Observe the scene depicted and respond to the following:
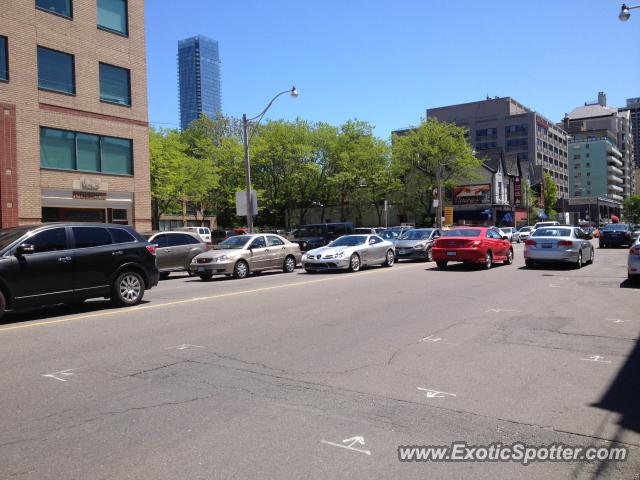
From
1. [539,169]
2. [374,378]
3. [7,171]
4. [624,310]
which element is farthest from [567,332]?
[539,169]

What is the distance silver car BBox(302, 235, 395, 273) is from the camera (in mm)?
19234

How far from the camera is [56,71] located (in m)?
25.5

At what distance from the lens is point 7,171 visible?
23547mm

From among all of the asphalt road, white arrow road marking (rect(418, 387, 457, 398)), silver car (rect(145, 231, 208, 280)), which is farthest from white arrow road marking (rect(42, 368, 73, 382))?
silver car (rect(145, 231, 208, 280))

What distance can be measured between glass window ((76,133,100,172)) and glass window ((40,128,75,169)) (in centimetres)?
31

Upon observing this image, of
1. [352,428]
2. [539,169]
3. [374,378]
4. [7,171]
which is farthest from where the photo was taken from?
[539,169]

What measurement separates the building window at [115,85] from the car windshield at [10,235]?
1927 cm

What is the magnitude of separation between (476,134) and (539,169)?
24.2 metres

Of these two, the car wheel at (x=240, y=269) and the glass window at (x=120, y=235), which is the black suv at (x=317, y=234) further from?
the glass window at (x=120, y=235)

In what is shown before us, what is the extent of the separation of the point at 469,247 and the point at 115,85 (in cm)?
2023

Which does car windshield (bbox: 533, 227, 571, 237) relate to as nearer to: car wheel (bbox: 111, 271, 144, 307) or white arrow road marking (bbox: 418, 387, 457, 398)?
car wheel (bbox: 111, 271, 144, 307)

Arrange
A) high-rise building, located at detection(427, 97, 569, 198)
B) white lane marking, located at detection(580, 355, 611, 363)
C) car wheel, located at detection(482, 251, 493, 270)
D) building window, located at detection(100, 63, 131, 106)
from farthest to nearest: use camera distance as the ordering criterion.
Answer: high-rise building, located at detection(427, 97, 569, 198) → building window, located at detection(100, 63, 131, 106) → car wheel, located at detection(482, 251, 493, 270) → white lane marking, located at detection(580, 355, 611, 363)

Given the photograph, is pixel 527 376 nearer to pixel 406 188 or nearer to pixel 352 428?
pixel 352 428

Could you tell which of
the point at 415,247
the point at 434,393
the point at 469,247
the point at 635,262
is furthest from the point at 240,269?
the point at 434,393
